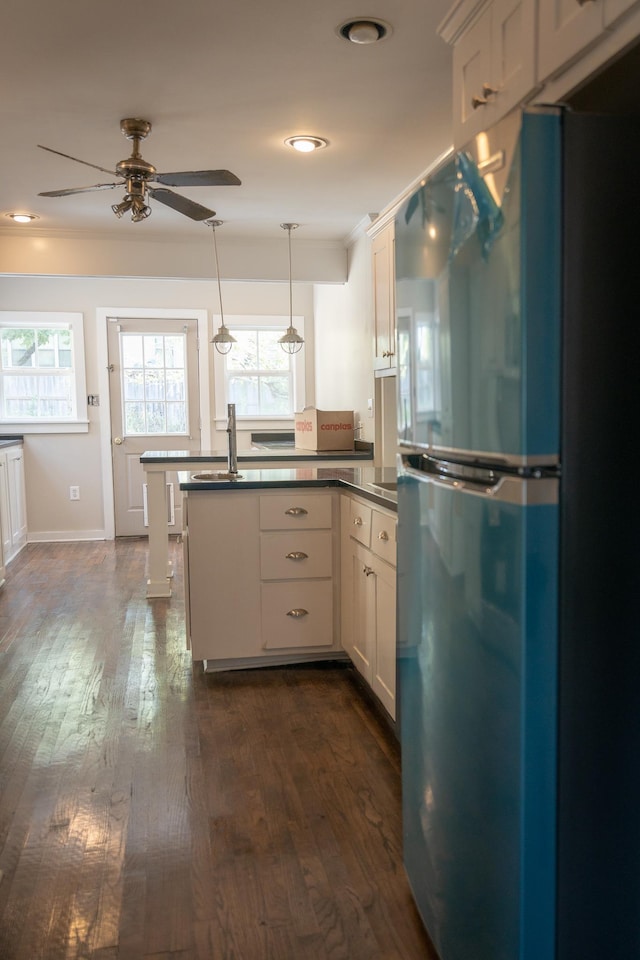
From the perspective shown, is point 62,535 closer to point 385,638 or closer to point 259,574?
point 259,574

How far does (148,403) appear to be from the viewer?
6.67 m

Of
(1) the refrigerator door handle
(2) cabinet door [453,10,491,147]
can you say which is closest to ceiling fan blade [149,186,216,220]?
(2) cabinet door [453,10,491,147]

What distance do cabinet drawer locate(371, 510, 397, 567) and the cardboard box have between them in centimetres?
237

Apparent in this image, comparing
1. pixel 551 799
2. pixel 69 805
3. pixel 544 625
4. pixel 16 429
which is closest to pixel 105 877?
pixel 69 805

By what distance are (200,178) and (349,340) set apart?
2.57 meters

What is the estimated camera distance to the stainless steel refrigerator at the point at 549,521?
41.6 inches

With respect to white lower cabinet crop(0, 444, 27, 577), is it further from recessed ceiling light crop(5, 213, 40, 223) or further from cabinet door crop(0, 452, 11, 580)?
recessed ceiling light crop(5, 213, 40, 223)

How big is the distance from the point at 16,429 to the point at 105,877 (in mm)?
5388

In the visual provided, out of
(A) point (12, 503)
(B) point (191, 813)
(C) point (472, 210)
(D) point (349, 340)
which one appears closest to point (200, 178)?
(C) point (472, 210)

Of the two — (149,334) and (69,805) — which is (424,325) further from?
(149,334)

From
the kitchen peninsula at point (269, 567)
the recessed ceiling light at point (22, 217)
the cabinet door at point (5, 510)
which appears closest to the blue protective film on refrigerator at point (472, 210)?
the kitchen peninsula at point (269, 567)

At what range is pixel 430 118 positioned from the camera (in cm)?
315

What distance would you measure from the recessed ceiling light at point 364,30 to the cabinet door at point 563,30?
2.53ft

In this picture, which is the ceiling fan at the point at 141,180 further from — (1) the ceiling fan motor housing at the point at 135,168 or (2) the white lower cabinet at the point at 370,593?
(2) the white lower cabinet at the point at 370,593
